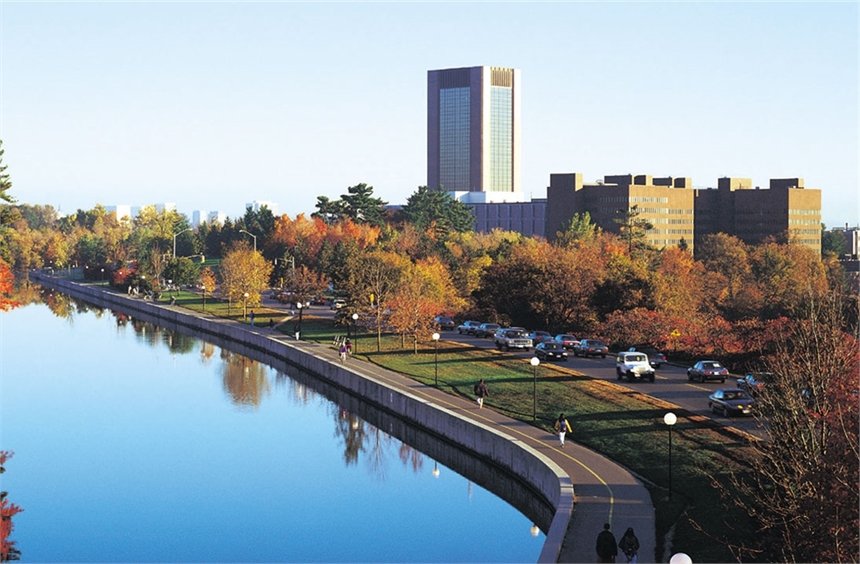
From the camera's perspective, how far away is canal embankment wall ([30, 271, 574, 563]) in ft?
103

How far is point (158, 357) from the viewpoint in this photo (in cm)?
8550

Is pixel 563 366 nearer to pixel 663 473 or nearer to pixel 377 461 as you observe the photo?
pixel 377 461

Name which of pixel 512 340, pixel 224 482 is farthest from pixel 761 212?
pixel 224 482

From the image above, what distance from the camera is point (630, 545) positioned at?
25.5 m

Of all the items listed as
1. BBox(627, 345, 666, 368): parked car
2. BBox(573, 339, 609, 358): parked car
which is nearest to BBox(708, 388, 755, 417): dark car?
BBox(627, 345, 666, 368): parked car

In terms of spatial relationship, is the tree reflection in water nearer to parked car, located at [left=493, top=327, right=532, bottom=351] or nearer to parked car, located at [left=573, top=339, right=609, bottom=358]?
parked car, located at [left=493, top=327, right=532, bottom=351]

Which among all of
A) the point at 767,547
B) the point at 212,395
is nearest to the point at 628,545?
the point at 767,547

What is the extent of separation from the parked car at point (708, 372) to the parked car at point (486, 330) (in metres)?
24.4

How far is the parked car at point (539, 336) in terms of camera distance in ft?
228

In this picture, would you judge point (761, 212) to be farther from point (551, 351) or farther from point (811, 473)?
point (811, 473)

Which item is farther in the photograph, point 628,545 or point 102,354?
point 102,354

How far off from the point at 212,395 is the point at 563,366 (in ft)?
70.9

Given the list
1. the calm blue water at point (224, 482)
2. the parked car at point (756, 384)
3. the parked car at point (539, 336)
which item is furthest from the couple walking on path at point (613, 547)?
the parked car at point (539, 336)

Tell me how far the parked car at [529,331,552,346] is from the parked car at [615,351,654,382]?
14313 millimetres
